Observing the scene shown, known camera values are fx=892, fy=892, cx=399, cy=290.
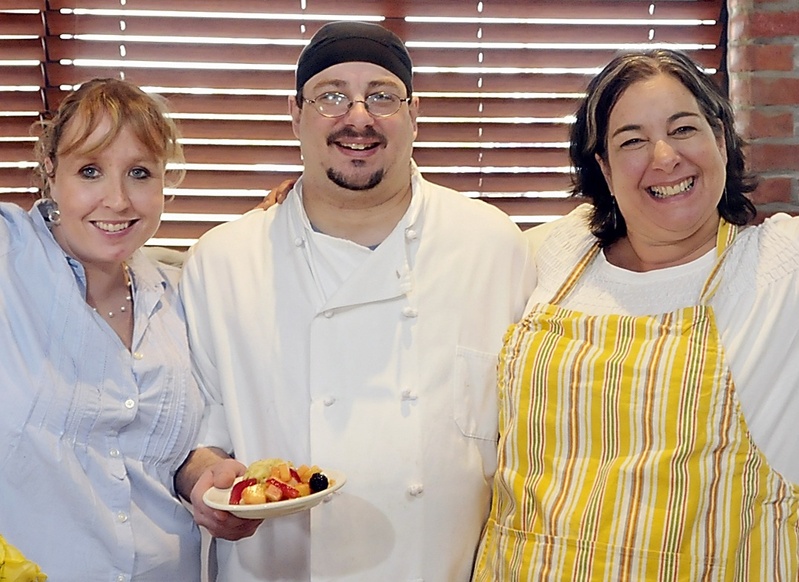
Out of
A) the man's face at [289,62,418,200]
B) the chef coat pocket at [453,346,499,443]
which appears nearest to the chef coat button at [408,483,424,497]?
the chef coat pocket at [453,346,499,443]

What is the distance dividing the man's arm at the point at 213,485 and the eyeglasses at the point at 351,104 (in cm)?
80

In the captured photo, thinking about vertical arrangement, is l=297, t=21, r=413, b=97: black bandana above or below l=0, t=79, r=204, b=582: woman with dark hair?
above

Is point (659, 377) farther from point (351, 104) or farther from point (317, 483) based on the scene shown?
point (351, 104)

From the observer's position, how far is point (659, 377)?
5.34 feet

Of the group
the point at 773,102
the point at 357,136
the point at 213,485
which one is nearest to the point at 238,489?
the point at 213,485

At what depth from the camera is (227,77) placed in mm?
2734

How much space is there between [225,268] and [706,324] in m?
1.03

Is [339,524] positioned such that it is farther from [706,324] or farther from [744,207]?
[744,207]

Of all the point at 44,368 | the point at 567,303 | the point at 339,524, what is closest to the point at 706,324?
the point at 567,303

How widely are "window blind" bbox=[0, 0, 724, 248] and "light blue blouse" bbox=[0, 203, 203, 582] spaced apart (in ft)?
3.36

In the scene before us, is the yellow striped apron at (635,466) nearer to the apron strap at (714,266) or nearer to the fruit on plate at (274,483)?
the apron strap at (714,266)

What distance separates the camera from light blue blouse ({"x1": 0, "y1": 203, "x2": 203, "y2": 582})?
164 centimetres

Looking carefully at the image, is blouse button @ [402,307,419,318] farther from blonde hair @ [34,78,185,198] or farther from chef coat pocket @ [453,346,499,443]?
blonde hair @ [34,78,185,198]

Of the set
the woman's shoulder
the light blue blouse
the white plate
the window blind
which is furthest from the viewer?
the window blind
